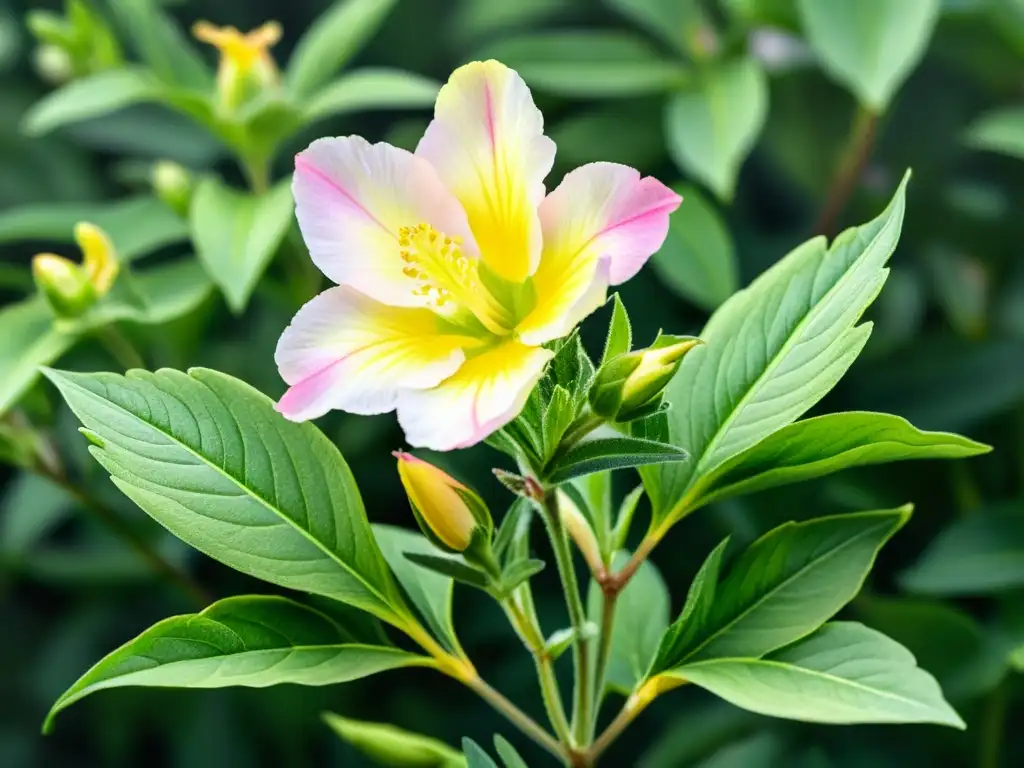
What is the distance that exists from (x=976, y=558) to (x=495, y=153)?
0.55 m

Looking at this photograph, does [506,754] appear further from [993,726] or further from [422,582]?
[993,726]

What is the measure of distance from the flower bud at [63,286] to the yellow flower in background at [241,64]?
0.21m

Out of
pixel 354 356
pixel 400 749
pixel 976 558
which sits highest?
pixel 354 356

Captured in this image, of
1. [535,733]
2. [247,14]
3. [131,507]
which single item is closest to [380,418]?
[131,507]

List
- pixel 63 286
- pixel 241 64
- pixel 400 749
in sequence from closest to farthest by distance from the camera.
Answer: pixel 400 749, pixel 63 286, pixel 241 64

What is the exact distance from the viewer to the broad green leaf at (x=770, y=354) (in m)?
0.48

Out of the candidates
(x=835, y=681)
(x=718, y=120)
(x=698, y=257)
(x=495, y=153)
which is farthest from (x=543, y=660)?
(x=718, y=120)

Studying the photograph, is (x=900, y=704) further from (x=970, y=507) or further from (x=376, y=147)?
(x=970, y=507)

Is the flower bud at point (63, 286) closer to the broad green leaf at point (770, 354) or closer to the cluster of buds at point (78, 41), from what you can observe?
the cluster of buds at point (78, 41)

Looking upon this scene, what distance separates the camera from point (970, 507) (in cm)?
93

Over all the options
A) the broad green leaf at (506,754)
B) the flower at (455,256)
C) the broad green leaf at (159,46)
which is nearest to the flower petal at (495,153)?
the flower at (455,256)

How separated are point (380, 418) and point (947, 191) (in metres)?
0.62

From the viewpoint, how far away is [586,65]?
960 millimetres

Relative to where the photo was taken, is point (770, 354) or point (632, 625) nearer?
point (770, 354)
